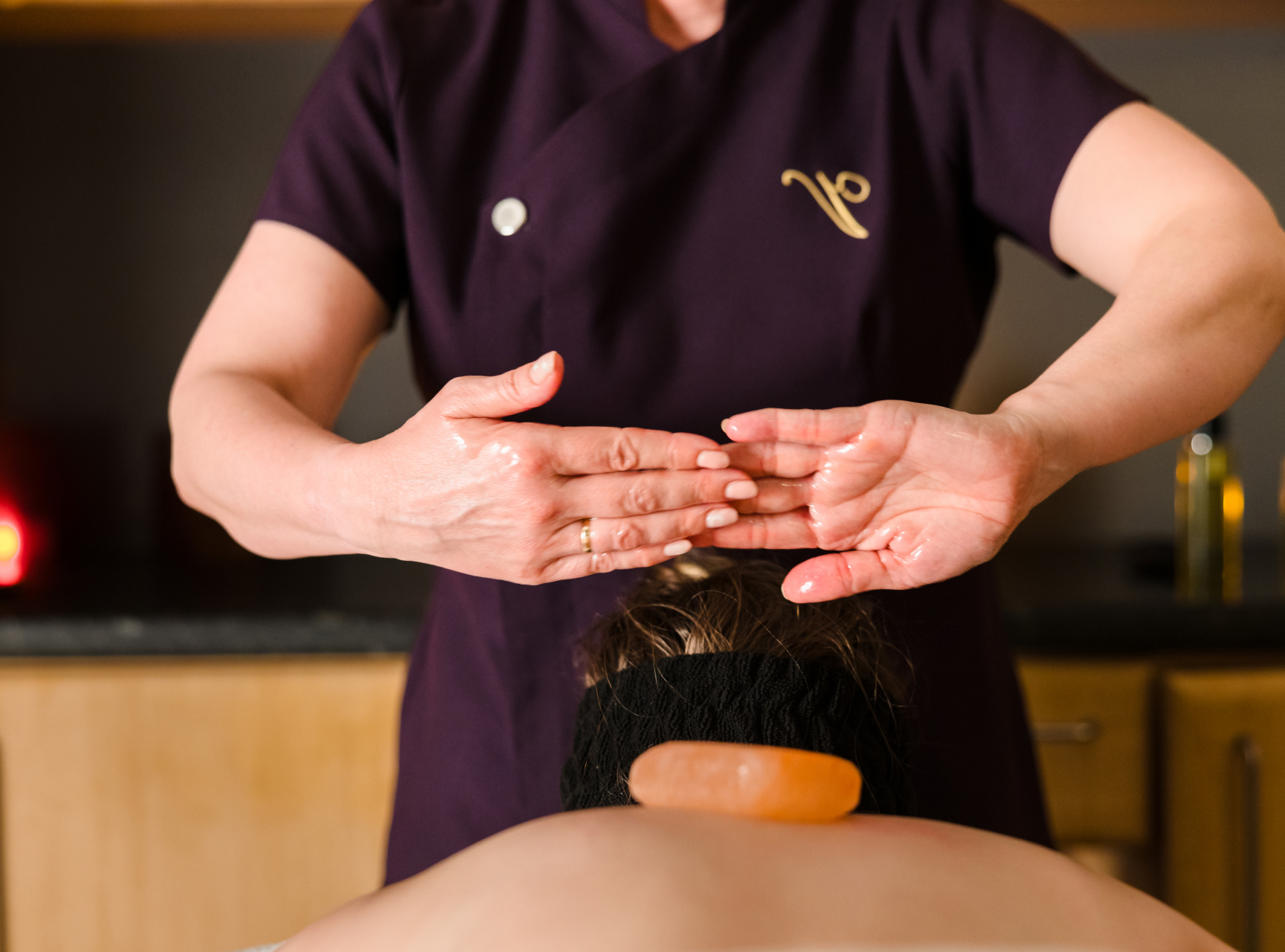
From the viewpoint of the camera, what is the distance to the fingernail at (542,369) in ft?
1.82

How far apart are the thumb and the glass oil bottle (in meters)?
1.14

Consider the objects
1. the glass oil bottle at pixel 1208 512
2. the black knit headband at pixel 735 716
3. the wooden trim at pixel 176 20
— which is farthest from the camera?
the wooden trim at pixel 176 20

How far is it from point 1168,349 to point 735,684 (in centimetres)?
37

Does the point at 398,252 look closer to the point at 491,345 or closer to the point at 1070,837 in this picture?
the point at 491,345

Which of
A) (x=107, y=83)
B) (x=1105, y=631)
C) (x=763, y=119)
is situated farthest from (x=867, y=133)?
(x=107, y=83)

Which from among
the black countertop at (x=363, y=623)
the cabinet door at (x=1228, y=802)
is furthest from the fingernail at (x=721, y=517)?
the cabinet door at (x=1228, y=802)

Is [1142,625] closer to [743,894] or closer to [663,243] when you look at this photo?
[663,243]

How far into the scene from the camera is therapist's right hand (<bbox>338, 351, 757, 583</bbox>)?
1.91 ft

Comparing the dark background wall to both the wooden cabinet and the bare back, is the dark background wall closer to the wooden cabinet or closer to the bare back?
the wooden cabinet

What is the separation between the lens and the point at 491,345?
793mm

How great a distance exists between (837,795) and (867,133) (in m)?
0.56

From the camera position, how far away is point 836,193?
782 mm

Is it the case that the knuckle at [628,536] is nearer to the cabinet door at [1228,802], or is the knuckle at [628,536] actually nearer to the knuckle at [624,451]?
the knuckle at [624,451]

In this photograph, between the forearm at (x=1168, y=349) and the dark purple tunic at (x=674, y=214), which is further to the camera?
the dark purple tunic at (x=674, y=214)
